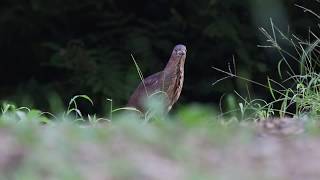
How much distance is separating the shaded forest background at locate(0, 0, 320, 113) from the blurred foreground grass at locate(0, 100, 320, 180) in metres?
6.15

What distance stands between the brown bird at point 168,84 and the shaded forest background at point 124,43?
278 cm

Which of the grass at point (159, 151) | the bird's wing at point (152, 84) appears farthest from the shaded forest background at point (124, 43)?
the grass at point (159, 151)

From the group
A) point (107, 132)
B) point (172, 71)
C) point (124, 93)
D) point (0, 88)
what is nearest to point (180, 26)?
point (124, 93)

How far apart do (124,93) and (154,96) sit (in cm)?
353

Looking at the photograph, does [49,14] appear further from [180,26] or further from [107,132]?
[107,132]

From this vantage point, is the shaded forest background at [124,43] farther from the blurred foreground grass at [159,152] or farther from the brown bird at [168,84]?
the blurred foreground grass at [159,152]

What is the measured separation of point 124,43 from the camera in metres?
11.9

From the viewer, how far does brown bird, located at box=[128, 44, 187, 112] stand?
289 inches

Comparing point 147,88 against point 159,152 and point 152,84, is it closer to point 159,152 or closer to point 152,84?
point 152,84

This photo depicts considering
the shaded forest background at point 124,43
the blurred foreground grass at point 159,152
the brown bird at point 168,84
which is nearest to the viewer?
the blurred foreground grass at point 159,152

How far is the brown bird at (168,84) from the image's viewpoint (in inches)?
289

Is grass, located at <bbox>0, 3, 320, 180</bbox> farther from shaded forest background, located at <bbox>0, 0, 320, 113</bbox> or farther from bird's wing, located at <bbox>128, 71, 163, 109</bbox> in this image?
shaded forest background, located at <bbox>0, 0, 320, 113</bbox>

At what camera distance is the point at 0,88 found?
476 inches

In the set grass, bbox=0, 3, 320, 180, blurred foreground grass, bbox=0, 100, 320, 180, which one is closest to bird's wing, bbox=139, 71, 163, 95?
grass, bbox=0, 3, 320, 180
